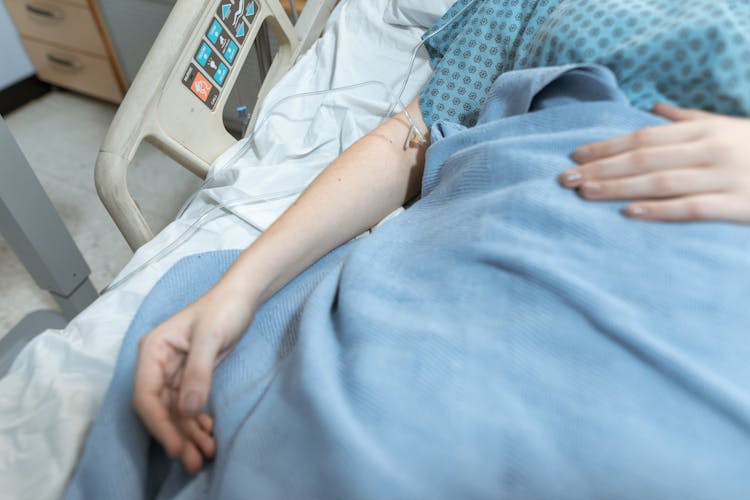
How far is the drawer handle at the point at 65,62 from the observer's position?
212 cm

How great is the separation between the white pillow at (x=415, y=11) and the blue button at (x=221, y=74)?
432 mm

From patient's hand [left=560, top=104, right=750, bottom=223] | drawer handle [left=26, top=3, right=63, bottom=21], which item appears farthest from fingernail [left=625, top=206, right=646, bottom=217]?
drawer handle [left=26, top=3, right=63, bottom=21]

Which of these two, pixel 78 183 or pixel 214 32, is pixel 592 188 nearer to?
pixel 214 32

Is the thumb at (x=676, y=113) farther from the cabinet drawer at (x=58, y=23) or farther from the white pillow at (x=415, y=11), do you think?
the cabinet drawer at (x=58, y=23)

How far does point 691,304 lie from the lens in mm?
435

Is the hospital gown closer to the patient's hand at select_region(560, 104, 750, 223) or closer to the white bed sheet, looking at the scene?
the patient's hand at select_region(560, 104, 750, 223)

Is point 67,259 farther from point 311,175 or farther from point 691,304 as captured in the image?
point 691,304

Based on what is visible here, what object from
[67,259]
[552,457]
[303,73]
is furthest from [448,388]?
[67,259]

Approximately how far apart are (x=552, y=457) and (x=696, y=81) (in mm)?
458

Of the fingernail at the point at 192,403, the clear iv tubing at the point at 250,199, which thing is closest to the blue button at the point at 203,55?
the clear iv tubing at the point at 250,199

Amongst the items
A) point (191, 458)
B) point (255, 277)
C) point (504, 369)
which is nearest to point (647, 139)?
point (504, 369)

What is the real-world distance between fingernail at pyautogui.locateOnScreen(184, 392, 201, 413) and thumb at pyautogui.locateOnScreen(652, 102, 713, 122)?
0.59 m

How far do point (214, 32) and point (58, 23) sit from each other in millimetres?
1609

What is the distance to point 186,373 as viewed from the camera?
0.47 metres
